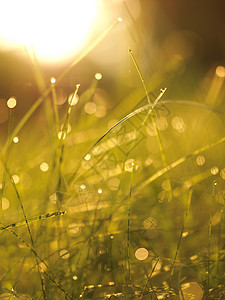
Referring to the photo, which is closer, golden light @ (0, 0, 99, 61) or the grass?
the grass

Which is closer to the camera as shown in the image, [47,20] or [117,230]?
[117,230]

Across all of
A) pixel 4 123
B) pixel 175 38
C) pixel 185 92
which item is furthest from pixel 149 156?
pixel 175 38

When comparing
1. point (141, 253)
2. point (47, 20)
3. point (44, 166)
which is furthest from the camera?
point (47, 20)

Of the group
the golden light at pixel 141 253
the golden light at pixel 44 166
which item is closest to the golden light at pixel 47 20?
the golden light at pixel 44 166

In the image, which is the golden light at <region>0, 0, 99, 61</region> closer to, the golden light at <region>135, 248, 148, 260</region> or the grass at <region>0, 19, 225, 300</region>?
the grass at <region>0, 19, 225, 300</region>

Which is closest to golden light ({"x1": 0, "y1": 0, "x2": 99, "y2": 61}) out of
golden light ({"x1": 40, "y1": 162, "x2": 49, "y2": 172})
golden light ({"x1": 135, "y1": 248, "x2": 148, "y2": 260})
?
golden light ({"x1": 40, "y1": 162, "x2": 49, "y2": 172})

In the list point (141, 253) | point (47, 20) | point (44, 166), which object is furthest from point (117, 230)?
point (47, 20)

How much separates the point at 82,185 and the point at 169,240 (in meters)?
0.22

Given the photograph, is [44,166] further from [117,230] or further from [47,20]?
[47,20]

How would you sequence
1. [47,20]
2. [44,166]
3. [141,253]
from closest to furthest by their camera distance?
1. [141,253]
2. [44,166]
3. [47,20]

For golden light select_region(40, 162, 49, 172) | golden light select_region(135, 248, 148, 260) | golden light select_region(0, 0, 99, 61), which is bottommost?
golden light select_region(135, 248, 148, 260)

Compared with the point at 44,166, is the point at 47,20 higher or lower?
higher

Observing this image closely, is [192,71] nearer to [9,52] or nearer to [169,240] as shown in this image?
[169,240]

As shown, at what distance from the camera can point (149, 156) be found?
96 centimetres
